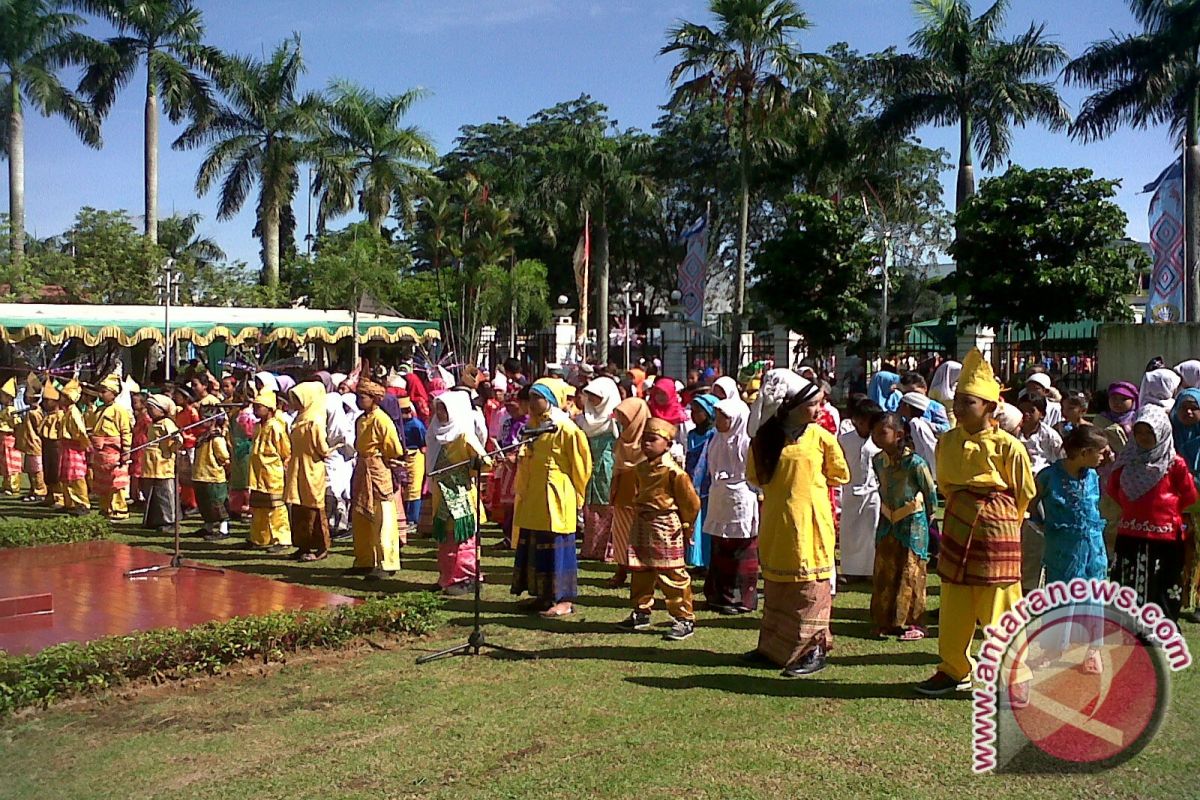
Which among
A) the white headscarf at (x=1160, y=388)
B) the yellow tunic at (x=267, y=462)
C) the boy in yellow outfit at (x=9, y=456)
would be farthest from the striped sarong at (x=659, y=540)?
the boy in yellow outfit at (x=9, y=456)

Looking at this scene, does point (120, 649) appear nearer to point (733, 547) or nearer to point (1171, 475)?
point (733, 547)

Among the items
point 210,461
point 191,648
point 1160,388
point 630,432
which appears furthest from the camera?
point 210,461

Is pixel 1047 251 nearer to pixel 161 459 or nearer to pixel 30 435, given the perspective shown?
pixel 161 459

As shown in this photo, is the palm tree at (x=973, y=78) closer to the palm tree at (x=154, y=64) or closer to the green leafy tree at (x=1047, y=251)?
the green leafy tree at (x=1047, y=251)

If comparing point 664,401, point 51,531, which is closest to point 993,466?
point 664,401

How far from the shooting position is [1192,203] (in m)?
27.1

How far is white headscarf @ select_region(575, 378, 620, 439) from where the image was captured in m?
8.03

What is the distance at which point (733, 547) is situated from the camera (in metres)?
7.58

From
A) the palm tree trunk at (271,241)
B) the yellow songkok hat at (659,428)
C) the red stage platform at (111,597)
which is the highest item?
the palm tree trunk at (271,241)

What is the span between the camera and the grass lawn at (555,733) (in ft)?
14.7

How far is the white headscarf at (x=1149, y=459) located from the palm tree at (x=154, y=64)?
3265 centimetres

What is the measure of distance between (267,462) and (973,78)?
2565 centimetres

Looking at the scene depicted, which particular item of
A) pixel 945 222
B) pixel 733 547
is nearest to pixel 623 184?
pixel 945 222

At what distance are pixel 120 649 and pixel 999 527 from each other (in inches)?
185
